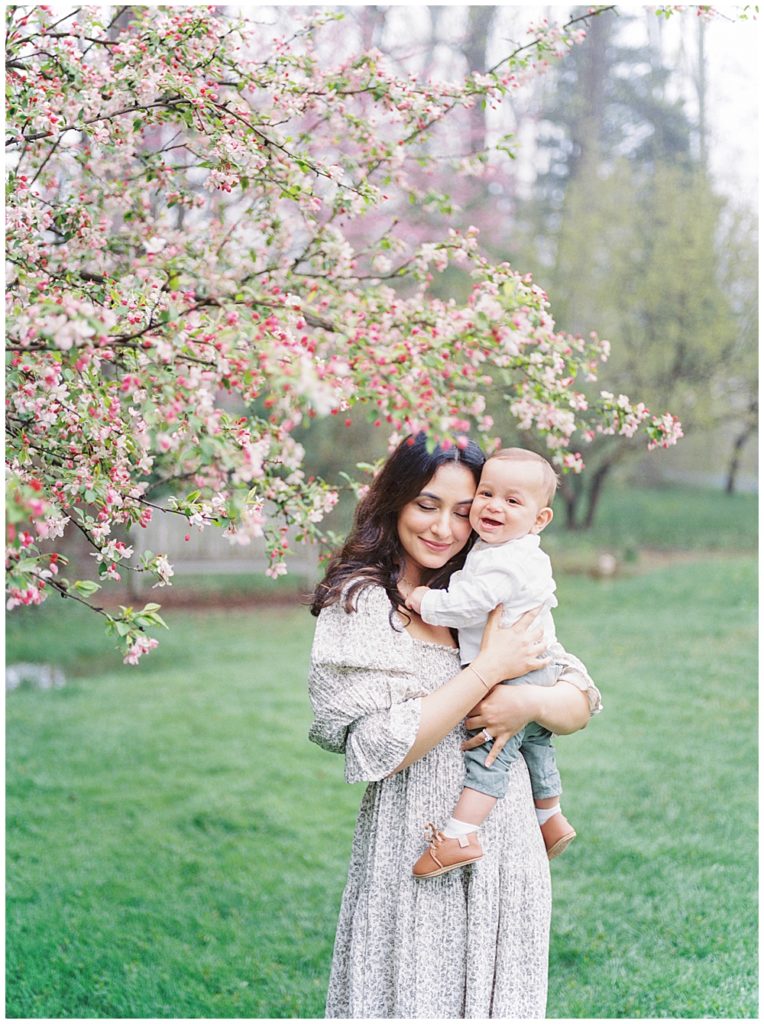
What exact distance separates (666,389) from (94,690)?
807cm

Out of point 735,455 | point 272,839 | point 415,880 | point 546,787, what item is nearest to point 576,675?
point 546,787

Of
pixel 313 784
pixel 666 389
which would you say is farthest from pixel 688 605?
pixel 313 784

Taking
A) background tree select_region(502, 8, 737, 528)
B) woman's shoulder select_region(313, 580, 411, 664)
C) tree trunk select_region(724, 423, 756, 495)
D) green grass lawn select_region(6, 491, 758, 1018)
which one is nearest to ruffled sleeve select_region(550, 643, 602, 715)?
woman's shoulder select_region(313, 580, 411, 664)

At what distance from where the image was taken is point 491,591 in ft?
6.86

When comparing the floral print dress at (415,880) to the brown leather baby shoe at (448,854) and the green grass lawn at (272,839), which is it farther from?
the green grass lawn at (272,839)

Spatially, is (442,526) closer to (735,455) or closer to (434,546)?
(434,546)

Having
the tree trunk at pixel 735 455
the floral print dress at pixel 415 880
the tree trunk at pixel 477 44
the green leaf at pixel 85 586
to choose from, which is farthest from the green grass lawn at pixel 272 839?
the tree trunk at pixel 477 44

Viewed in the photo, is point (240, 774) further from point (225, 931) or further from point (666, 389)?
point (666, 389)

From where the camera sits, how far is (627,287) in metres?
12.8

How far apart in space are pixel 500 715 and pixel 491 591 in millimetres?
254

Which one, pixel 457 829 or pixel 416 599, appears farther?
pixel 416 599

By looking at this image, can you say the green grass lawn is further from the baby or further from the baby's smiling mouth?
the baby's smiling mouth

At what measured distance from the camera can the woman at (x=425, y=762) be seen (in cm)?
205

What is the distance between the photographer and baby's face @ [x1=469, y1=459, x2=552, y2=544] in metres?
2.11
